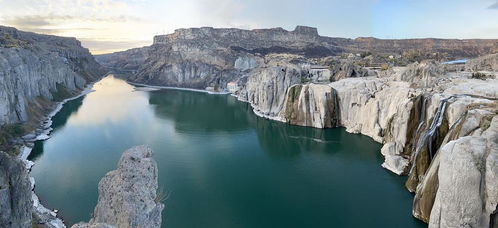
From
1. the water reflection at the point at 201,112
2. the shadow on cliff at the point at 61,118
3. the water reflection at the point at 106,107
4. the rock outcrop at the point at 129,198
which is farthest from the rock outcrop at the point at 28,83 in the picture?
the rock outcrop at the point at 129,198

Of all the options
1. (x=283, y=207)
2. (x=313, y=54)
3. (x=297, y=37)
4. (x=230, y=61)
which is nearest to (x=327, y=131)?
(x=283, y=207)

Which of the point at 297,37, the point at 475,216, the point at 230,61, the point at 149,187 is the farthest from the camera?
the point at 297,37

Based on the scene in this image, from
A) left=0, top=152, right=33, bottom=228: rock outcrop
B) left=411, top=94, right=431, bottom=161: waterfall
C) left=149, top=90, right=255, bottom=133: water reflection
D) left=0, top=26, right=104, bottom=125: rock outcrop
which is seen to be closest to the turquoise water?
left=149, top=90, right=255, bottom=133: water reflection

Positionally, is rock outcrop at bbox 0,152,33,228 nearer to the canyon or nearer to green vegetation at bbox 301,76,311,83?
the canyon

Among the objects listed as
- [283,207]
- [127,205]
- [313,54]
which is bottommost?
[283,207]

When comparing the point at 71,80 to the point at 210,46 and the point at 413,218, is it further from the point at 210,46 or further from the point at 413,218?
the point at 413,218

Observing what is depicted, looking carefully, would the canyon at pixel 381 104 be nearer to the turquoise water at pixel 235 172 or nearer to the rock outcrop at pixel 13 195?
the rock outcrop at pixel 13 195

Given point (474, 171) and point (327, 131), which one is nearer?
point (474, 171)
